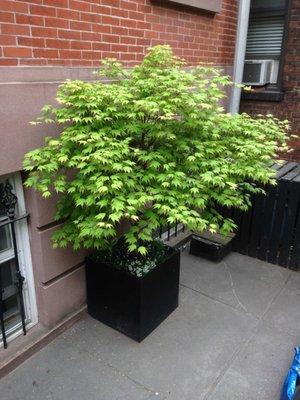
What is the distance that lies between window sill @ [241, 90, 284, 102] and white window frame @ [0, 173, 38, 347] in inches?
195

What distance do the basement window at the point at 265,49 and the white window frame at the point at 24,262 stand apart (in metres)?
4.99

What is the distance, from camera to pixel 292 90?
20.7ft

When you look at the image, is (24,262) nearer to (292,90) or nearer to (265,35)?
(292,90)

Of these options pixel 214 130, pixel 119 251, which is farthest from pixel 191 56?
pixel 119 251

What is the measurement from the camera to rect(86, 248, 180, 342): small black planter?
336cm

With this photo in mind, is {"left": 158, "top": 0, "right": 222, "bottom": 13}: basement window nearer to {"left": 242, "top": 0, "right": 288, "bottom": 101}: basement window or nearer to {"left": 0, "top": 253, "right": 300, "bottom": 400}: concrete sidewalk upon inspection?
{"left": 242, "top": 0, "right": 288, "bottom": 101}: basement window

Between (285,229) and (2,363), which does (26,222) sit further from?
(285,229)

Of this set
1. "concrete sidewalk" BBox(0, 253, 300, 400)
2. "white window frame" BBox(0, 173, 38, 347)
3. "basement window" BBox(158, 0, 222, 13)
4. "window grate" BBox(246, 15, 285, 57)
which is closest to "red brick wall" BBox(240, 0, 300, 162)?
"window grate" BBox(246, 15, 285, 57)

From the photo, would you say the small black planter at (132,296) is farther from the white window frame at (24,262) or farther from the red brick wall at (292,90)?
the red brick wall at (292,90)

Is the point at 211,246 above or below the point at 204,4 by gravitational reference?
below

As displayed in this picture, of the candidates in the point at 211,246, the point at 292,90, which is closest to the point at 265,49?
the point at 292,90

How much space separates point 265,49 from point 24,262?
5691 mm

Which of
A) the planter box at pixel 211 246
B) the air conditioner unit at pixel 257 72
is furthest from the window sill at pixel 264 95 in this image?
the planter box at pixel 211 246

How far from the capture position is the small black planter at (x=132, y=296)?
336 cm
